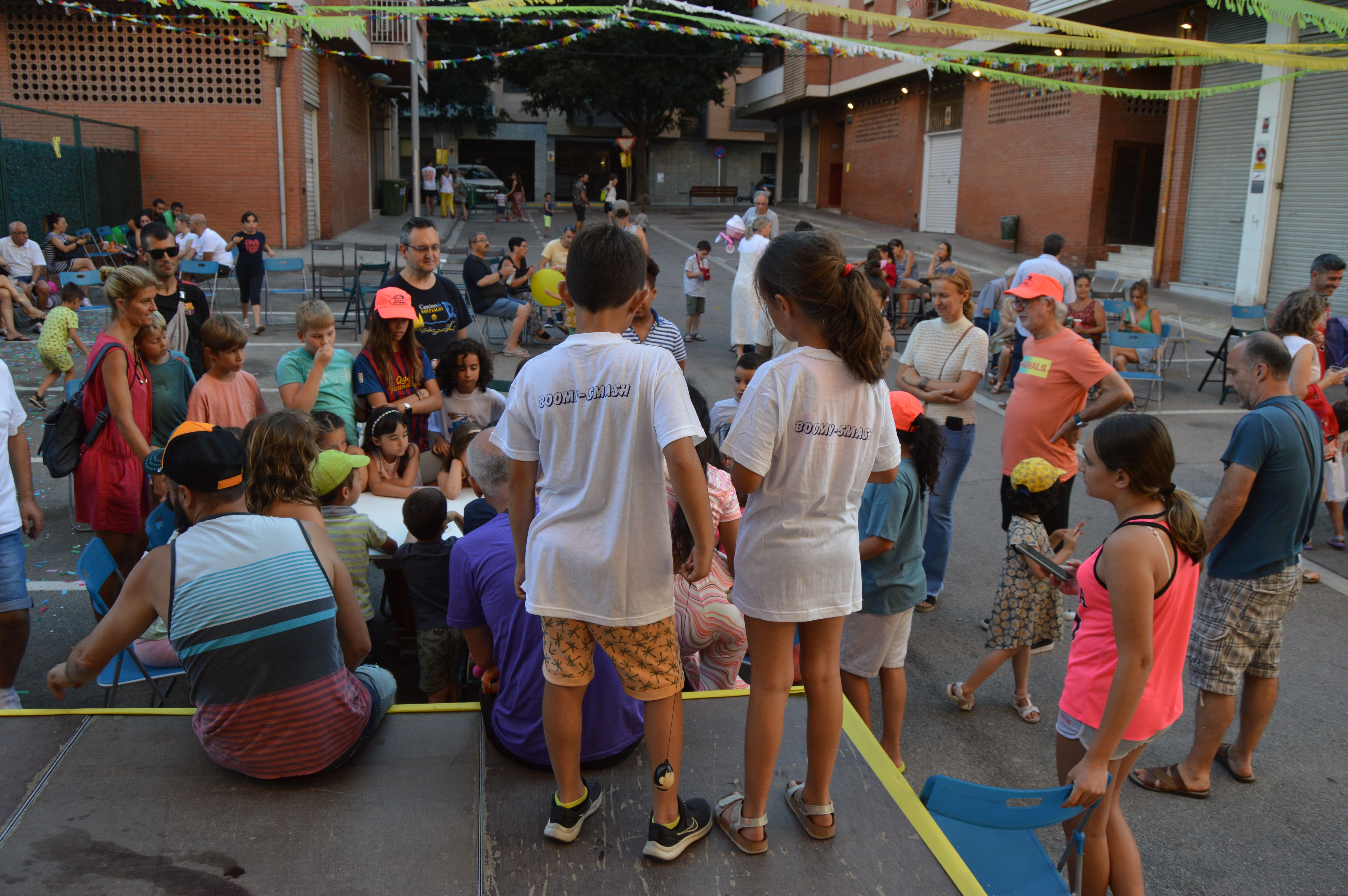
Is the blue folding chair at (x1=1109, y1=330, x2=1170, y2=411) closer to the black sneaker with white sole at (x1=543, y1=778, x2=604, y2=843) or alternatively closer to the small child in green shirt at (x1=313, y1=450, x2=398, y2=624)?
the small child in green shirt at (x1=313, y1=450, x2=398, y2=624)

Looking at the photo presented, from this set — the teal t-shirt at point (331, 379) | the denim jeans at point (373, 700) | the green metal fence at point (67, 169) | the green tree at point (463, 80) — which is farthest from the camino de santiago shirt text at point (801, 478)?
the green tree at point (463, 80)

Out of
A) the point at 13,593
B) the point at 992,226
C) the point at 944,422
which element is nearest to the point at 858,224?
the point at 992,226

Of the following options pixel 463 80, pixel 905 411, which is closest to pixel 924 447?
pixel 905 411

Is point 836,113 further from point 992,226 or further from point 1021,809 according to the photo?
point 1021,809

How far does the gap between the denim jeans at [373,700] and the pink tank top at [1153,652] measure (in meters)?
2.26

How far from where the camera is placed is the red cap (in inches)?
184

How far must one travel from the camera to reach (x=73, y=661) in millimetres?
2645

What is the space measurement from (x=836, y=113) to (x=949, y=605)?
33.5 m

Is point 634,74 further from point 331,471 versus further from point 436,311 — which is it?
point 331,471

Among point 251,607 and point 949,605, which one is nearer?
point 251,607

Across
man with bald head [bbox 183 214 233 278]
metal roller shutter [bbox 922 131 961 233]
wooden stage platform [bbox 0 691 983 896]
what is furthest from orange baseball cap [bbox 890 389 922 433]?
metal roller shutter [bbox 922 131 961 233]

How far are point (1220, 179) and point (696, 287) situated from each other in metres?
11.2

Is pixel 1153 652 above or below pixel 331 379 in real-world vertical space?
below

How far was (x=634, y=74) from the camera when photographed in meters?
35.9
